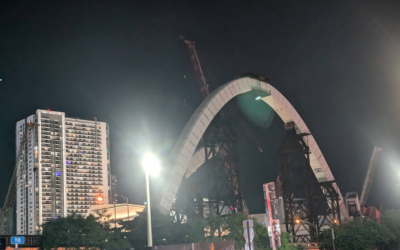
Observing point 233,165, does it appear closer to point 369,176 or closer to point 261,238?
point 261,238

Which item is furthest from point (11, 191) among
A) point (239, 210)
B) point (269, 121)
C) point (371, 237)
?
point (371, 237)

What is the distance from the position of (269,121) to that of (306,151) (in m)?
44.2

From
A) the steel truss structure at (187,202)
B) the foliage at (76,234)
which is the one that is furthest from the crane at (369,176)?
the foliage at (76,234)

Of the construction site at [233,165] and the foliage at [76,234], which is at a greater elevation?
the construction site at [233,165]

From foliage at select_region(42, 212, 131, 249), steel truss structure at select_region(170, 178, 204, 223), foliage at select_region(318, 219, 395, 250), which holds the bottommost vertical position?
foliage at select_region(318, 219, 395, 250)

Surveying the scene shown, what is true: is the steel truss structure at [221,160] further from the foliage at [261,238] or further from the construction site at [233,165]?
the foliage at [261,238]

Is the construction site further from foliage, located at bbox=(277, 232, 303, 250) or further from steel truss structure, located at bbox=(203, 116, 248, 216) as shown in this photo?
foliage, located at bbox=(277, 232, 303, 250)

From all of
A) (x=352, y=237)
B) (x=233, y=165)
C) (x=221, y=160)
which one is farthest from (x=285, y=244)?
(x=233, y=165)

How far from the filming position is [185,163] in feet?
171

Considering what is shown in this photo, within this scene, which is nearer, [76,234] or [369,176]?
[76,234]

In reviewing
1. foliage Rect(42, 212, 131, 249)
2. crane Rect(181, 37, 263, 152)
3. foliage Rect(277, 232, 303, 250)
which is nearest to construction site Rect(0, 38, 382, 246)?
foliage Rect(277, 232, 303, 250)

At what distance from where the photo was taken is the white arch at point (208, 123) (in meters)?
50.7

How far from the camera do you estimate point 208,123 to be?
2221 inches

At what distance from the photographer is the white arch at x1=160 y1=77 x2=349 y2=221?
5073cm
